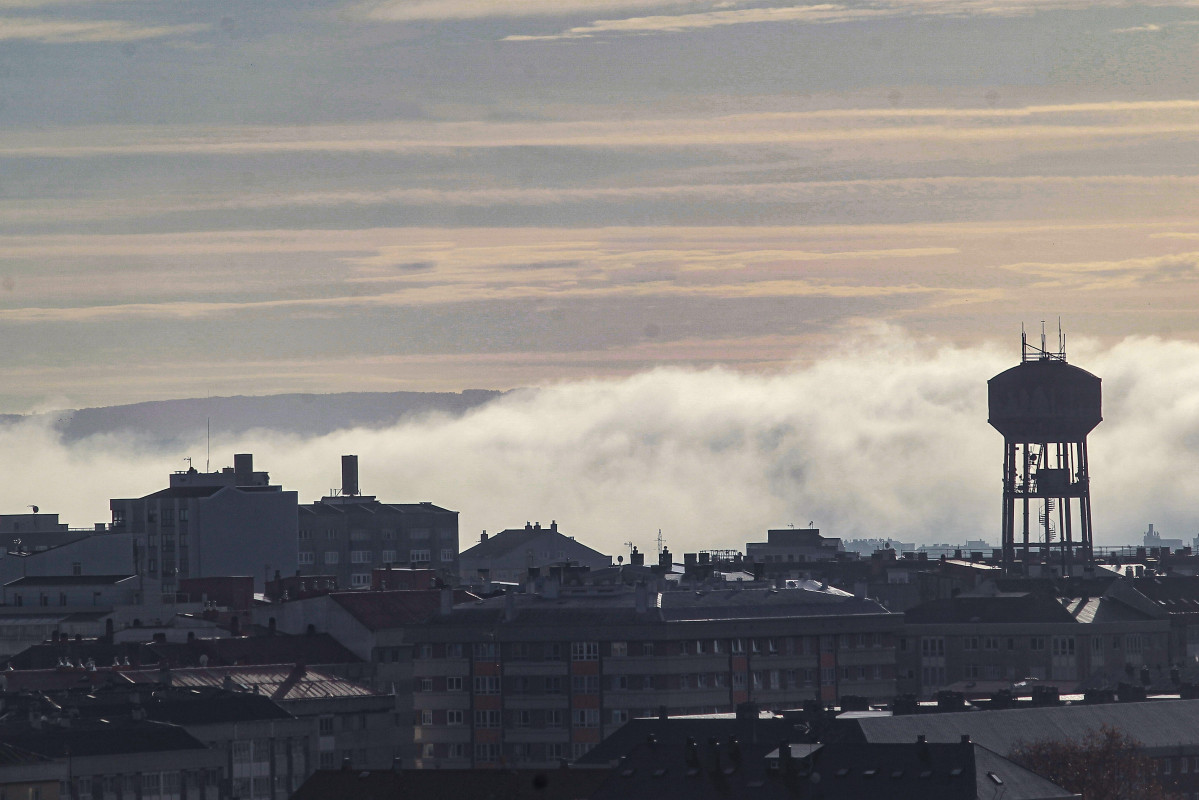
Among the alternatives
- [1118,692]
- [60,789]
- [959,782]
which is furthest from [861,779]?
[1118,692]

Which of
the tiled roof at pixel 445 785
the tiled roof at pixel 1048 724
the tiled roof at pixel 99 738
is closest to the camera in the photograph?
the tiled roof at pixel 445 785

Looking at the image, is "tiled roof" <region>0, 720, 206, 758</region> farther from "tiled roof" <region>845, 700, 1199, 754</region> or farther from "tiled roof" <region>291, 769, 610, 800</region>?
"tiled roof" <region>845, 700, 1199, 754</region>

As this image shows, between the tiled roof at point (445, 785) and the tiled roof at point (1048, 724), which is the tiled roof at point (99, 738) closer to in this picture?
the tiled roof at point (445, 785)

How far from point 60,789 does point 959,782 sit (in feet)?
181

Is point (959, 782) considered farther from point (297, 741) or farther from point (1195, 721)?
point (297, 741)

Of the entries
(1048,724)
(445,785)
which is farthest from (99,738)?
(1048,724)

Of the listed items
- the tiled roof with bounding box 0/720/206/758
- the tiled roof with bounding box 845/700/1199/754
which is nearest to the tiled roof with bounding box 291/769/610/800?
the tiled roof with bounding box 845/700/1199/754

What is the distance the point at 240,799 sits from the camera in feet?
592

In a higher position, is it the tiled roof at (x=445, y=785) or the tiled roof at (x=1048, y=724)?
the tiled roof at (x=1048, y=724)

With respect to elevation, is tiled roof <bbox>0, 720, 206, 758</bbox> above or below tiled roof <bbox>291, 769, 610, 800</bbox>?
above

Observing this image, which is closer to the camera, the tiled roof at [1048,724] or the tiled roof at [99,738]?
the tiled roof at [1048,724]

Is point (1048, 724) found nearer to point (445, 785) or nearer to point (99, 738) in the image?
point (445, 785)

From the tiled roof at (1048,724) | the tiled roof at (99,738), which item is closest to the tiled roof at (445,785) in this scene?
the tiled roof at (1048,724)

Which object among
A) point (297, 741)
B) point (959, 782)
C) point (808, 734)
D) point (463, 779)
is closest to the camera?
point (959, 782)
